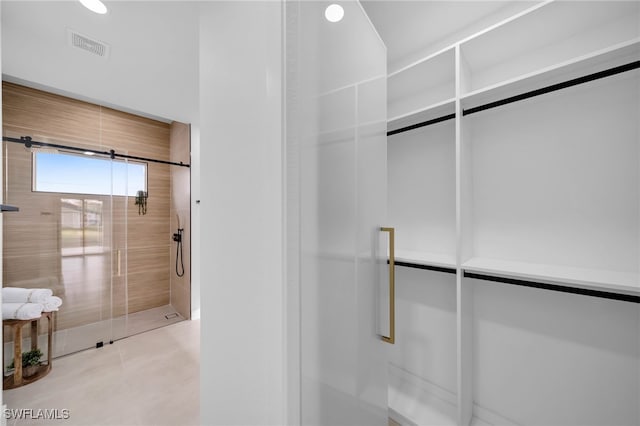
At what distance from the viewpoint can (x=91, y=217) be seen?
2.36m

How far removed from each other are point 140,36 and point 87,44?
395 mm

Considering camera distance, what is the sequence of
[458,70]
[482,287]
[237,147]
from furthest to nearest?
[482,287] < [458,70] < [237,147]

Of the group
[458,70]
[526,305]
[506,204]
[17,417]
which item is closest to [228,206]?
[458,70]

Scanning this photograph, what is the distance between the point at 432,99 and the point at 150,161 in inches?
115

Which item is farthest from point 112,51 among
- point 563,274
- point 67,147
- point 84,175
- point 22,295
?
point 563,274

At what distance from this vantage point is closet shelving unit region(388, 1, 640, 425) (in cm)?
104

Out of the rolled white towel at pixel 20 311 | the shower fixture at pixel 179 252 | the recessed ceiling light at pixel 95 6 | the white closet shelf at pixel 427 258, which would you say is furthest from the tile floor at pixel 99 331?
the white closet shelf at pixel 427 258

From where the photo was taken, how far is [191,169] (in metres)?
3.04

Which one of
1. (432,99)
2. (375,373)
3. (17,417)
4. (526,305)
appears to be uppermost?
(432,99)

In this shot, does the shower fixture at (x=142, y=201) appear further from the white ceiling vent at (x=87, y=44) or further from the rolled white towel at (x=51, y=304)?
the white ceiling vent at (x=87, y=44)

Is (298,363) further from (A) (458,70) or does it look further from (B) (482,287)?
(A) (458,70)

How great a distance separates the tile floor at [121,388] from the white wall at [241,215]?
979 millimetres

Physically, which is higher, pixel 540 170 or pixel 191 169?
pixel 191 169

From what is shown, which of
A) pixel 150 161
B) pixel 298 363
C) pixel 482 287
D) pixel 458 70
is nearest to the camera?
pixel 298 363
